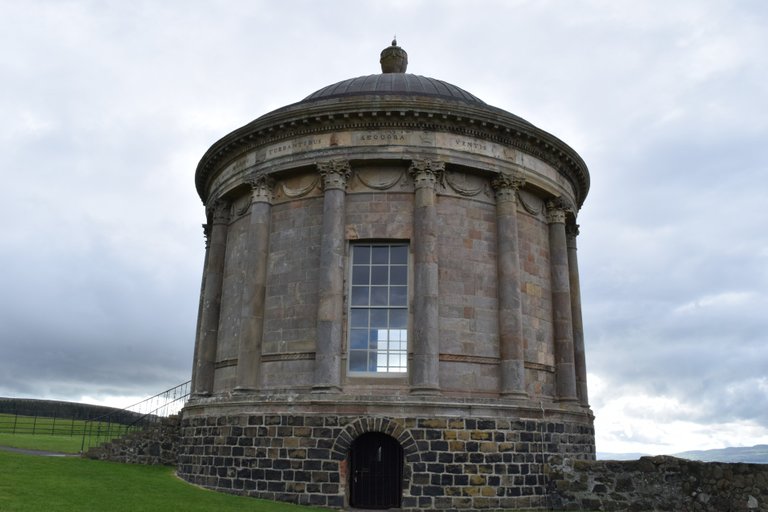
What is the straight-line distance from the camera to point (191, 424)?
65.7 ft

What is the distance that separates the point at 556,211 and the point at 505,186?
10.1 ft

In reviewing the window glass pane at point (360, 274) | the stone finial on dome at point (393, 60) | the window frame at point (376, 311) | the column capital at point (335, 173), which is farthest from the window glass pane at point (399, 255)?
the stone finial on dome at point (393, 60)

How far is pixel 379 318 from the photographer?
724 inches

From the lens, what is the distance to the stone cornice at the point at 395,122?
1891cm

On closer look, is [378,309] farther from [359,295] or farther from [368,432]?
[368,432]

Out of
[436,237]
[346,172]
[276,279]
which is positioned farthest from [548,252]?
[276,279]

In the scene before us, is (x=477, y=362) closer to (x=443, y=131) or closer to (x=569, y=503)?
(x=569, y=503)

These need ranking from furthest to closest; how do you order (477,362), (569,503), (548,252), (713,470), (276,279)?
1. (548,252)
2. (276,279)
3. (477,362)
4. (569,503)
5. (713,470)

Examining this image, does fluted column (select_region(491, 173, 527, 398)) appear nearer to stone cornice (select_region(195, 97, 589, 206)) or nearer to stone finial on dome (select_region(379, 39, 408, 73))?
stone cornice (select_region(195, 97, 589, 206))

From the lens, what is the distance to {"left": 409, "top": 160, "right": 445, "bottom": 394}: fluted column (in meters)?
17.3

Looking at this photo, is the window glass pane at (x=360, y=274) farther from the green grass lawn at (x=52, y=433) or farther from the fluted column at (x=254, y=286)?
the green grass lawn at (x=52, y=433)

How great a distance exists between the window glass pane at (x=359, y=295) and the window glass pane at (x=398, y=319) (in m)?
0.85

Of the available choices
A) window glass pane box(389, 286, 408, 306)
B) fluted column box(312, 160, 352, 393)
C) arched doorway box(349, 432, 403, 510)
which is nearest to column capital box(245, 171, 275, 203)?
fluted column box(312, 160, 352, 393)

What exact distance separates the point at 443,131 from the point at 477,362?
6887 mm
